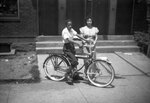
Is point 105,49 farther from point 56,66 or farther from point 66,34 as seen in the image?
point 66,34

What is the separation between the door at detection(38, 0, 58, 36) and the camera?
11.2 meters

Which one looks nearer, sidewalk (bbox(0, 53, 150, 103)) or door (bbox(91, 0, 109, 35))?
sidewalk (bbox(0, 53, 150, 103))

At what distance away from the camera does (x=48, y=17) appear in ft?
37.3

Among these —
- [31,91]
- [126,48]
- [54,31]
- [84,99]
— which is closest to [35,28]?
[54,31]

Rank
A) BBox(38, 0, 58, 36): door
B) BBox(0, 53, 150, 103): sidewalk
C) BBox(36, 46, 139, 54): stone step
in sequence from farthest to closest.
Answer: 1. BBox(38, 0, 58, 36): door
2. BBox(36, 46, 139, 54): stone step
3. BBox(0, 53, 150, 103): sidewalk

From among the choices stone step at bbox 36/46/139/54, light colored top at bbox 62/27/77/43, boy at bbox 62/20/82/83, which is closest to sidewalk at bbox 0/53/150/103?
boy at bbox 62/20/82/83

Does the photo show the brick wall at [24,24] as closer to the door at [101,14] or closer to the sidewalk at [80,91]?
the door at [101,14]

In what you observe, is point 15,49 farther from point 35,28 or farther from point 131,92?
point 131,92

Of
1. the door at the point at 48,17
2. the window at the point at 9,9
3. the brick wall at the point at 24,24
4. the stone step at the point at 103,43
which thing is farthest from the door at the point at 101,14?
the window at the point at 9,9

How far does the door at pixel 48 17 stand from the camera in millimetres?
11195

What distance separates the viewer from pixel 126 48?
36.2 feet

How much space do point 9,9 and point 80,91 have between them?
5.89 meters

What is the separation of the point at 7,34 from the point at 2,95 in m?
4.98

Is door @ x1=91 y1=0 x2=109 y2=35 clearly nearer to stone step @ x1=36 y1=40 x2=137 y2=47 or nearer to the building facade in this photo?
the building facade
